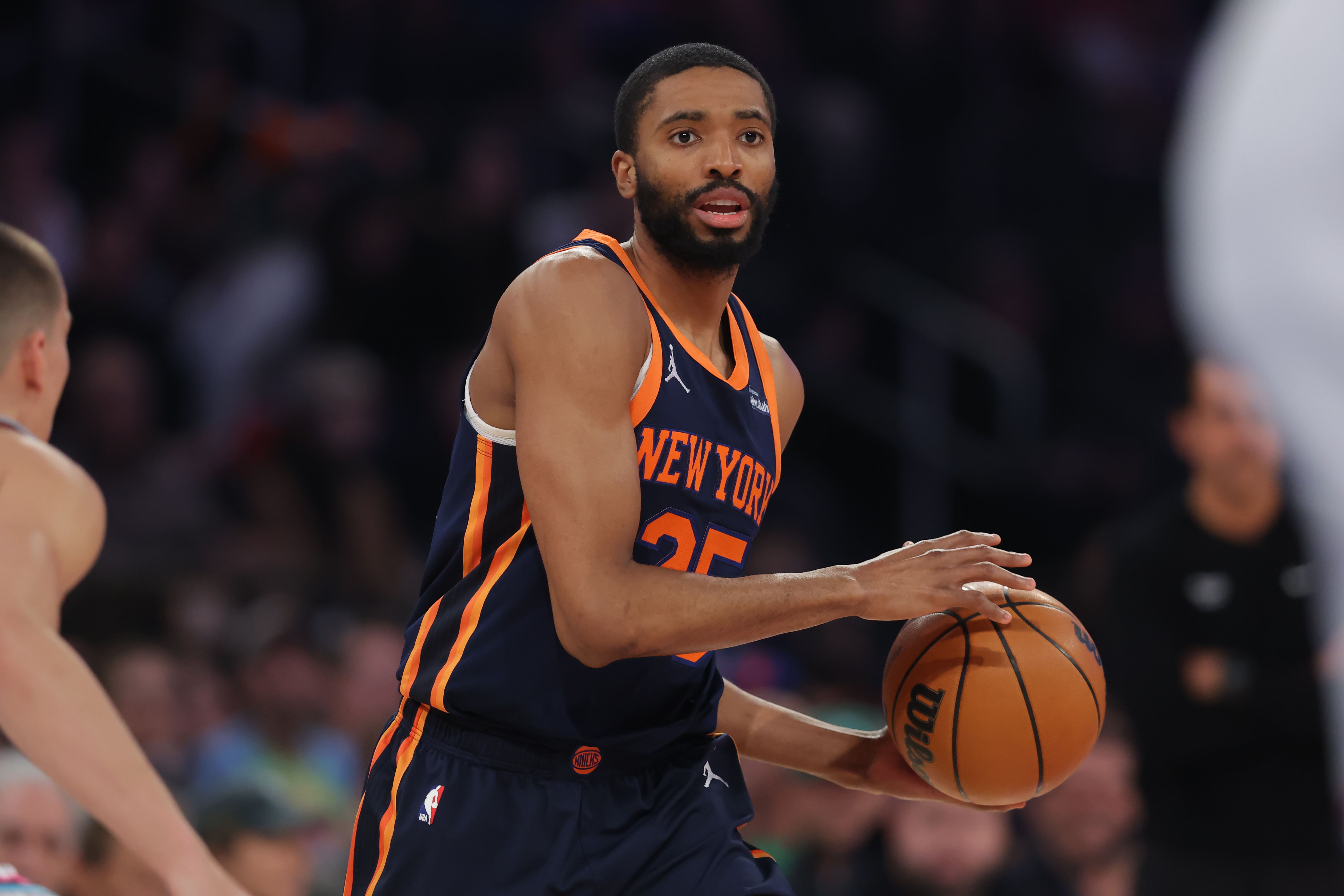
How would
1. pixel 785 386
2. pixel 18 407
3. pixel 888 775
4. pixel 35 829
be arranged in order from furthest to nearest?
pixel 35 829
pixel 785 386
pixel 888 775
pixel 18 407

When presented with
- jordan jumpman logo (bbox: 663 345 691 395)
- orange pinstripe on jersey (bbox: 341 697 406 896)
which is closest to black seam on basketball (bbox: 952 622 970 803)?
jordan jumpman logo (bbox: 663 345 691 395)

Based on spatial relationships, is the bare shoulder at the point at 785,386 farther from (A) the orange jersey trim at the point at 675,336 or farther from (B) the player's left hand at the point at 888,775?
(B) the player's left hand at the point at 888,775

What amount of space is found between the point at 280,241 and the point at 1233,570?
5.47 meters

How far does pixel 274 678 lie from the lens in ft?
22.6

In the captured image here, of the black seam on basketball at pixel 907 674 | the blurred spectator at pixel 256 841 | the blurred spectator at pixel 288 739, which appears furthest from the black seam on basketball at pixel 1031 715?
the blurred spectator at pixel 288 739

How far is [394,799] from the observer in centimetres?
329

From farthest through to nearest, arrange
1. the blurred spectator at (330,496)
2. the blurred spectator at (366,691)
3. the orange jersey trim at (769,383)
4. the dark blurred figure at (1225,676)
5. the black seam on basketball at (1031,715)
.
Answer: the blurred spectator at (330,496), the blurred spectator at (366,691), the dark blurred figure at (1225,676), the orange jersey trim at (769,383), the black seam on basketball at (1031,715)

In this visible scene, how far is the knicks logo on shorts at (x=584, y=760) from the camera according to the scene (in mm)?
3258

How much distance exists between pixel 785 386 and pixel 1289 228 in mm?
2686

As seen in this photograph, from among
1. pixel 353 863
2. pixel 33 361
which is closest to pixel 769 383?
pixel 353 863

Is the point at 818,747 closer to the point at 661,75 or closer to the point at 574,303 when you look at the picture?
the point at 574,303

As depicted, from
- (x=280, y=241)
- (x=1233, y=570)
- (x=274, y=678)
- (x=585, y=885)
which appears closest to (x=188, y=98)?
(x=280, y=241)

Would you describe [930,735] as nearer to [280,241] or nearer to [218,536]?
[218,536]

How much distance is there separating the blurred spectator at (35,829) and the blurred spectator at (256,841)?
1.42 ft
